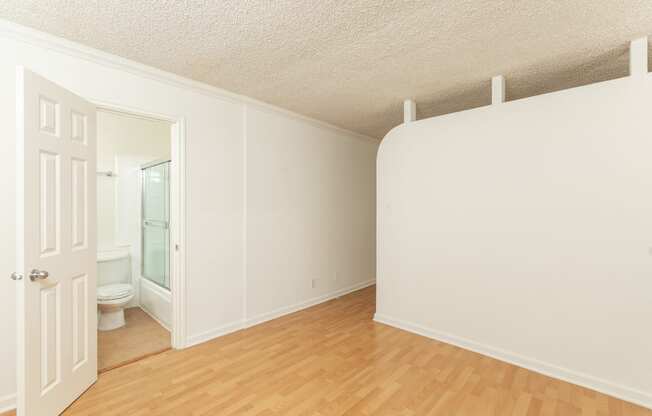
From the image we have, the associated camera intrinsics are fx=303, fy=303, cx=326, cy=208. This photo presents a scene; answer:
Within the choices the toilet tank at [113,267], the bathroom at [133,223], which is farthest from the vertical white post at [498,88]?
the toilet tank at [113,267]

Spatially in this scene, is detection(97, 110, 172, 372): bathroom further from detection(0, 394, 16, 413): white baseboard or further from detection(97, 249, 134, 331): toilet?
detection(0, 394, 16, 413): white baseboard

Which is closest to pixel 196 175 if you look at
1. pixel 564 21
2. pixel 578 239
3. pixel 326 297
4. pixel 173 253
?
pixel 173 253

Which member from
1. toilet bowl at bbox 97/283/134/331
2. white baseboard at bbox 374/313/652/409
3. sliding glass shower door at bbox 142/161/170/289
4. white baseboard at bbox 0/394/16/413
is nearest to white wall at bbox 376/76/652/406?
white baseboard at bbox 374/313/652/409

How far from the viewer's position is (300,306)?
3.85 meters

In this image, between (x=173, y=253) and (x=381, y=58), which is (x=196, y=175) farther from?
(x=381, y=58)

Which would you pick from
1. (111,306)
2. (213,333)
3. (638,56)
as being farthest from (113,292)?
(638,56)

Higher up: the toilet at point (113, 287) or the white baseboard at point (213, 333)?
the toilet at point (113, 287)

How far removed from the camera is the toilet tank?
3.53 meters

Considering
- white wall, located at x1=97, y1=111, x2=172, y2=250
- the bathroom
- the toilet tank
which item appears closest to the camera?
the bathroom

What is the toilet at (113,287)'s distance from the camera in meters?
3.11

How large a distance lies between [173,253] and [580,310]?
A: 3.37 m

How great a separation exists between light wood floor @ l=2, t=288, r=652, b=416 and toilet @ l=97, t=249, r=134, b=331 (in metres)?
0.93

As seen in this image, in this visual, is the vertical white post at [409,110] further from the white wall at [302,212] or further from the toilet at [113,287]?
the toilet at [113,287]

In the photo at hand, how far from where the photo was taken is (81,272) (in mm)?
2076
